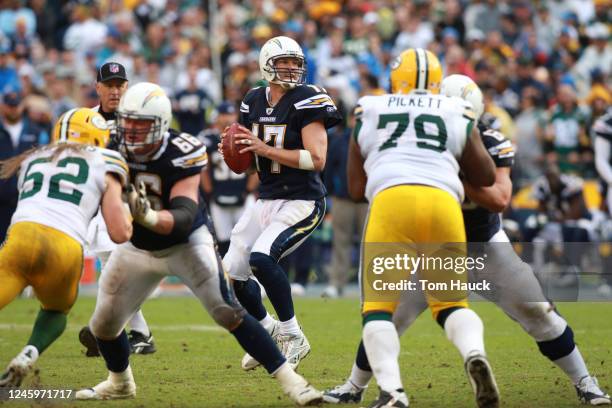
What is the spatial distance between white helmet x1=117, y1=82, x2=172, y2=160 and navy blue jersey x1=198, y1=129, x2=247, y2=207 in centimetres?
630

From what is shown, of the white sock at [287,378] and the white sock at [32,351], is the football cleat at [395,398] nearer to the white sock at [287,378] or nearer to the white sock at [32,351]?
the white sock at [287,378]

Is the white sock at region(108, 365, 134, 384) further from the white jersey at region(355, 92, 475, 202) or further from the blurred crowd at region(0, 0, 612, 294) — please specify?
the blurred crowd at region(0, 0, 612, 294)

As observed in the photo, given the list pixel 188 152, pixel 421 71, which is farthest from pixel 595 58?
pixel 188 152

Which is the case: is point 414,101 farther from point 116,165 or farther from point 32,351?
point 32,351

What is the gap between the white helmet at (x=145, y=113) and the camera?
534cm

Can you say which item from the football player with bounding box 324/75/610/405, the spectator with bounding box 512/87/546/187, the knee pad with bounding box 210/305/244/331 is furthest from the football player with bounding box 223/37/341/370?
the spectator with bounding box 512/87/546/187

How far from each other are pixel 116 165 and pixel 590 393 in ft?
8.92

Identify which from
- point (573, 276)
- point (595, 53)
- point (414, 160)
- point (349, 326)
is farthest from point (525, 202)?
point (414, 160)

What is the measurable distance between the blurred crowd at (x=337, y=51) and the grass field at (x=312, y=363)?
3.99 meters

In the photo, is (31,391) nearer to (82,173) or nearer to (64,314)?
(64,314)

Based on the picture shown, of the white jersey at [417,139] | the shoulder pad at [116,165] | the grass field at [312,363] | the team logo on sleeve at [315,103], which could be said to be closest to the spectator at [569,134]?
the grass field at [312,363]

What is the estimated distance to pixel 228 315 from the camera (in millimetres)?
5324

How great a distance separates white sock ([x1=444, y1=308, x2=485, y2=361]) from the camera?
4.92 meters

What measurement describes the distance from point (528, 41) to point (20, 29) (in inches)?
310
